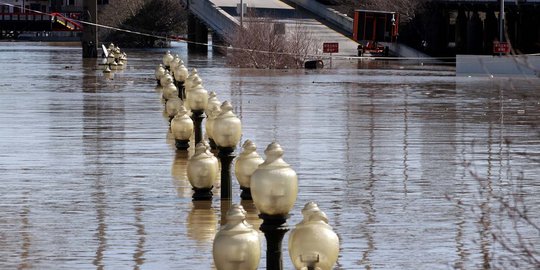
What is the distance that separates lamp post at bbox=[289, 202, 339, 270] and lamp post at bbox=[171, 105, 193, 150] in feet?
31.8

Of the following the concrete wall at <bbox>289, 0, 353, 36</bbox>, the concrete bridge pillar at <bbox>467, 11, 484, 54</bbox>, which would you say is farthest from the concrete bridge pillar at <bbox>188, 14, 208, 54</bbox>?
the concrete bridge pillar at <bbox>467, 11, 484, 54</bbox>

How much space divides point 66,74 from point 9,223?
114ft

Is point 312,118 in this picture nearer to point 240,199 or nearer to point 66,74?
point 240,199

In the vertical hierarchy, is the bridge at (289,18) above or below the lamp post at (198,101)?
above

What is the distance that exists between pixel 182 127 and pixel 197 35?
233 feet

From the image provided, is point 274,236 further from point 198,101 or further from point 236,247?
point 198,101

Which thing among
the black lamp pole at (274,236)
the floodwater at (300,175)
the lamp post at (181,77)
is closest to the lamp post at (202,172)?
the floodwater at (300,175)

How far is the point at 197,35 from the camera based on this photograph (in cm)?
8962

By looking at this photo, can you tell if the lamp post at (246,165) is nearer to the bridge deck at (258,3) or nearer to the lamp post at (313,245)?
the lamp post at (313,245)

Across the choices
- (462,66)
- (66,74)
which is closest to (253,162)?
(66,74)

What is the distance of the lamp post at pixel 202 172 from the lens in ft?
46.2

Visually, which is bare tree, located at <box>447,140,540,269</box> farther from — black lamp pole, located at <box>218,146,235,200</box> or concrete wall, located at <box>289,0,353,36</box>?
concrete wall, located at <box>289,0,353,36</box>

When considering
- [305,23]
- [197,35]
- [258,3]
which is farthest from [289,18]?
[197,35]

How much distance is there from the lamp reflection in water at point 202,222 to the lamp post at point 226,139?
0.78ft
